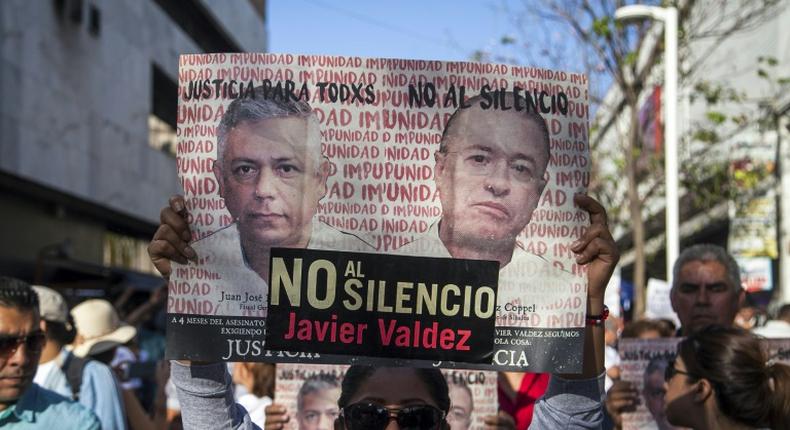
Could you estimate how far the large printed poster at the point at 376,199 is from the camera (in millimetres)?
3213

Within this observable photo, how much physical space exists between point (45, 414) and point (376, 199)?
2.14 m

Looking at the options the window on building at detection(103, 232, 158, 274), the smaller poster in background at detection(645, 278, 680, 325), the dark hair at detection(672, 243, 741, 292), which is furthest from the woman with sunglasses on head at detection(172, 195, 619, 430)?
the window on building at detection(103, 232, 158, 274)

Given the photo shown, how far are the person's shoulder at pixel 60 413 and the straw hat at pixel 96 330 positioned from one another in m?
3.33

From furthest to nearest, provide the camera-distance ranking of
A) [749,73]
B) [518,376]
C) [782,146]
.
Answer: [749,73] → [782,146] → [518,376]

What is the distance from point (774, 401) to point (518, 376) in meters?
2.20

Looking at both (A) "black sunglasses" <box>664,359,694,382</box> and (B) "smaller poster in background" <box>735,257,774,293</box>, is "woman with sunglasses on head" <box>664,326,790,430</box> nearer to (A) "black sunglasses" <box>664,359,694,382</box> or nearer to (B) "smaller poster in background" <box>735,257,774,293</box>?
(A) "black sunglasses" <box>664,359,694,382</box>

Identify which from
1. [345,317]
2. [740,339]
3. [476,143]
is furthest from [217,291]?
[740,339]

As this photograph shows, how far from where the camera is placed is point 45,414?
15.6 ft

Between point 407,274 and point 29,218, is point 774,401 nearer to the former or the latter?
point 407,274

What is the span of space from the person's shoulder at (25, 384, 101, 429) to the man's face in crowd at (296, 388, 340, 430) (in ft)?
2.92

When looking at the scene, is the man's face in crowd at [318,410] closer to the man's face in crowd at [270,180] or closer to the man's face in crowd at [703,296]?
the man's face in crowd at [703,296]

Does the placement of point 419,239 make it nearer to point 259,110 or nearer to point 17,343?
point 259,110

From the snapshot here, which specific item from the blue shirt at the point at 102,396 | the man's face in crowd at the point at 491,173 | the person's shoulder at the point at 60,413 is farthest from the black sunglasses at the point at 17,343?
the man's face in crowd at the point at 491,173

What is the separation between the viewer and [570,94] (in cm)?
326
